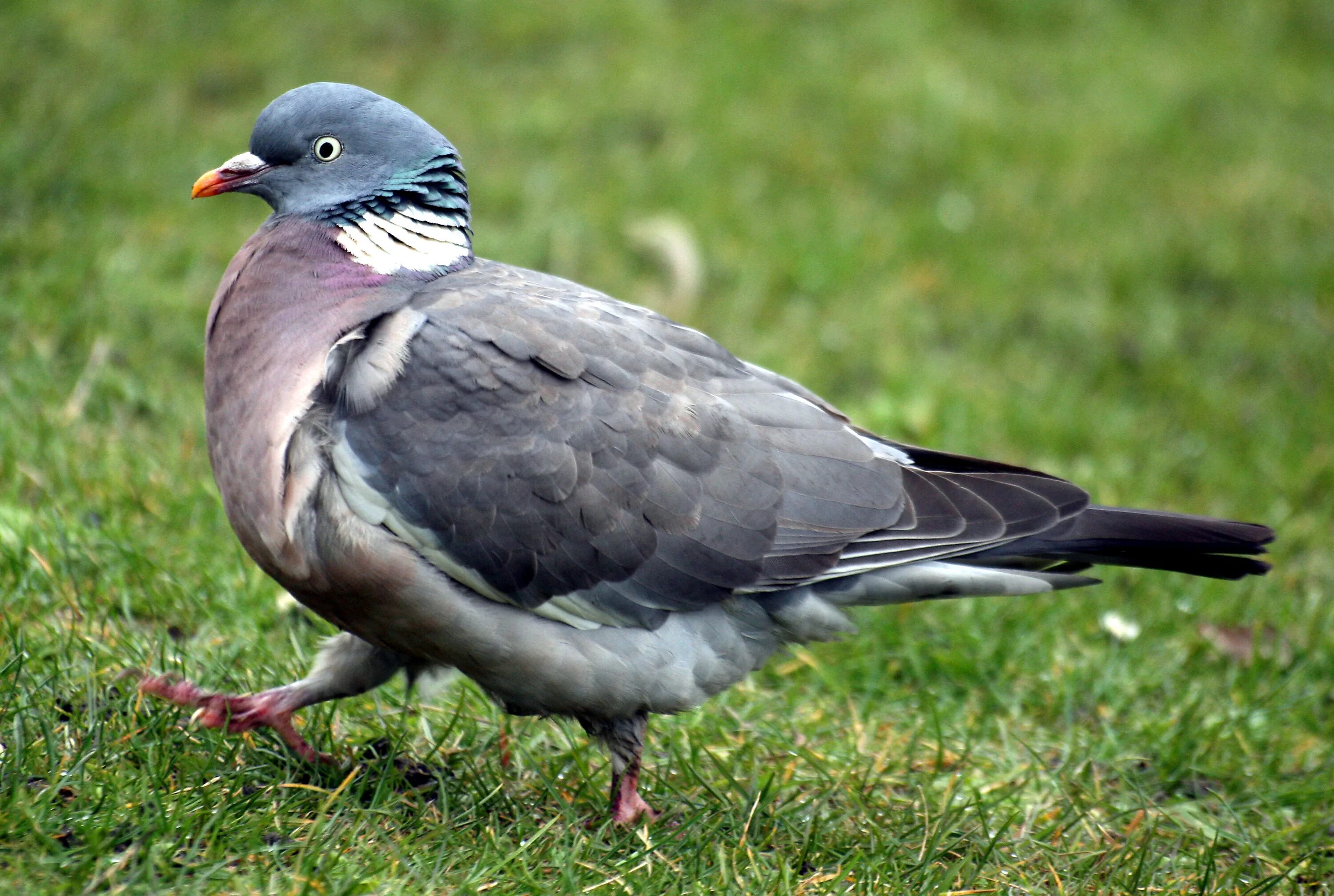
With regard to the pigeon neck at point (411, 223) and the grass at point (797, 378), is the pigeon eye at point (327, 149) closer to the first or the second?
the pigeon neck at point (411, 223)

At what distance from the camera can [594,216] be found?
21.6 ft

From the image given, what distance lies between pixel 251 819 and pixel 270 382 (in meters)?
0.99

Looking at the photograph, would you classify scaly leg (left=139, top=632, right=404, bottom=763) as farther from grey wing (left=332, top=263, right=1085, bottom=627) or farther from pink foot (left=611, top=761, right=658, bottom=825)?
pink foot (left=611, top=761, right=658, bottom=825)

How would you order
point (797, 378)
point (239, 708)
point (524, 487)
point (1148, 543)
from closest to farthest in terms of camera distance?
point (524, 487) < point (239, 708) < point (1148, 543) < point (797, 378)

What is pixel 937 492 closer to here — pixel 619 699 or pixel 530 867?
pixel 619 699

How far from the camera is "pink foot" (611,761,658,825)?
316 centimetres

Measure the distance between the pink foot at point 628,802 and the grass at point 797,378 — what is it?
102 mm

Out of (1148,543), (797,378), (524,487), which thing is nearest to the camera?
(524,487)

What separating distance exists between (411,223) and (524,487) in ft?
2.72

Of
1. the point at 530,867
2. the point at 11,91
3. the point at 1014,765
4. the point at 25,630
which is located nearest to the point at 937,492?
the point at 1014,765

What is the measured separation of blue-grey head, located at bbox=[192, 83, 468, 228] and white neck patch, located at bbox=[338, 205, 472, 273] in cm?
2

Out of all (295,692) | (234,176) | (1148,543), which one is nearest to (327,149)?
(234,176)

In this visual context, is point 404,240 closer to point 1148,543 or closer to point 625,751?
point 625,751

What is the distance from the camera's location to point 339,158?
3.38 m
